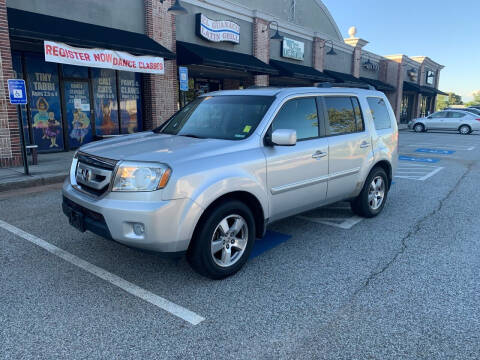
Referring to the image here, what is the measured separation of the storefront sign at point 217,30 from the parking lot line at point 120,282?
1249cm

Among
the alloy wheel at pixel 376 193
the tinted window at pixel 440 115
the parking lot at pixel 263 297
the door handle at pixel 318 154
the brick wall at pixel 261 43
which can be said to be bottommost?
the parking lot at pixel 263 297

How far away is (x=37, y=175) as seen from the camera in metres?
8.38

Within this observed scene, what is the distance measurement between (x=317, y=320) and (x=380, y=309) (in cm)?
59

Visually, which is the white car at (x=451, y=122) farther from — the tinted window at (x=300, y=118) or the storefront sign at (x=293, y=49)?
the tinted window at (x=300, y=118)

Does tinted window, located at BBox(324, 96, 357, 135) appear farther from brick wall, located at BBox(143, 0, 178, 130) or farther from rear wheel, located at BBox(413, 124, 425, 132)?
rear wheel, located at BBox(413, 124, 425, 132)

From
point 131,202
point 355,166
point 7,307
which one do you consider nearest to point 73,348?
point 7,307

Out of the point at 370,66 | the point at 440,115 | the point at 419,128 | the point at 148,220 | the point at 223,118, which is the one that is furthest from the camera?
the point at 370,66

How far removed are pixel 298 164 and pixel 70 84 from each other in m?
10.9

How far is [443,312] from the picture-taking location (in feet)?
10.5

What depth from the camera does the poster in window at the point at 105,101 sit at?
13380mm

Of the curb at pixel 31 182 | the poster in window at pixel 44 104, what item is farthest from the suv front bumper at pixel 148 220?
the poster in window at pixel 44 104

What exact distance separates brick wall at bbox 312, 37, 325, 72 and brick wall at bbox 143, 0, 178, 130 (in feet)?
38.4

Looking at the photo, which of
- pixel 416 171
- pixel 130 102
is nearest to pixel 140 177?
pixel 416 171

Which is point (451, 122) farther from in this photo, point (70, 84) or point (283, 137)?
point (283, 137)
